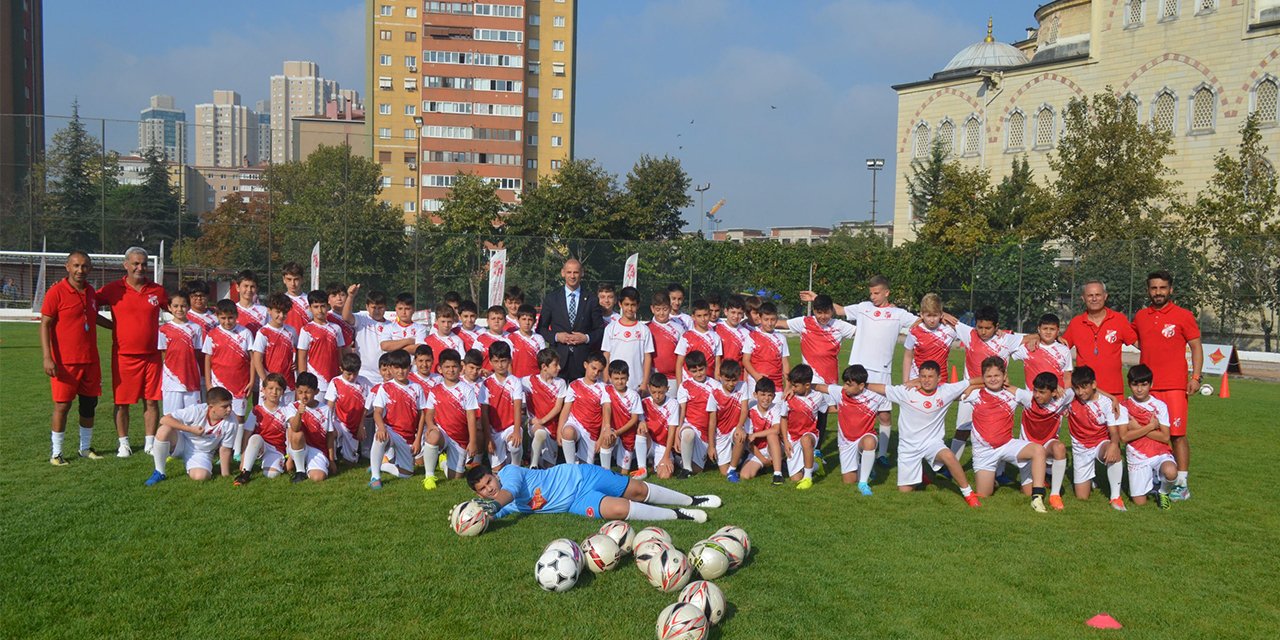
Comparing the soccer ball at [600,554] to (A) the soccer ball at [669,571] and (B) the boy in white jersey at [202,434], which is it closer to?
(A) the soccer ball at [669,571]

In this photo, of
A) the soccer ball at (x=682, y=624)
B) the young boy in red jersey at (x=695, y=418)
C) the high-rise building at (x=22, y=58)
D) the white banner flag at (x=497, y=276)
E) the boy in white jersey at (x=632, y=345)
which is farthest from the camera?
the high-rise building at (x=22, y=58)

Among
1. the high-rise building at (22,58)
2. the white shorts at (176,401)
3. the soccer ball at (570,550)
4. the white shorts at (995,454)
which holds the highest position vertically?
the high-rise building at (22,58)

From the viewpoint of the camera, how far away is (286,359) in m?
8.15

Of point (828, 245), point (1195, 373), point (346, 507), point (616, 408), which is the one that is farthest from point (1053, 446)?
point (828, 245)

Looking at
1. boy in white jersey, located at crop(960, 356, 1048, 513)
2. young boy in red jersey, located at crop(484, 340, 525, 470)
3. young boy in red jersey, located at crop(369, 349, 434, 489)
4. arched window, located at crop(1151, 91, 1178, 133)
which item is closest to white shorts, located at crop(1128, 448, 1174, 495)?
boy in white jersey, located at crop(960, 356, 1048, 513)

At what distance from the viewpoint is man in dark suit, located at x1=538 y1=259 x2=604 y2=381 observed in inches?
332

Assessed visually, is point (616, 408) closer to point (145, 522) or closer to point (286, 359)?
point (286, 359)

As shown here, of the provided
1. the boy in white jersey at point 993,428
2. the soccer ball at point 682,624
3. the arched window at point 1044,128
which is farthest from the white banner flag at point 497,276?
the arched window at point 1044,128

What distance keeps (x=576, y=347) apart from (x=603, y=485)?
236cm

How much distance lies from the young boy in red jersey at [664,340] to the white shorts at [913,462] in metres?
2.30

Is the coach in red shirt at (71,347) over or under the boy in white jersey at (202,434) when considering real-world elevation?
over

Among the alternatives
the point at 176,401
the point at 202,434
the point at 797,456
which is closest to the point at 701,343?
the point at 797,456

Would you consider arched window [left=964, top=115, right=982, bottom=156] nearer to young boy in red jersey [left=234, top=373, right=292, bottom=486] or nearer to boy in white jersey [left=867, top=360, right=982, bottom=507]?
boy in white jersey [left=867, top=360, right=982, bottom=507]

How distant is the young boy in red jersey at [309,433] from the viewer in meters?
7.18
